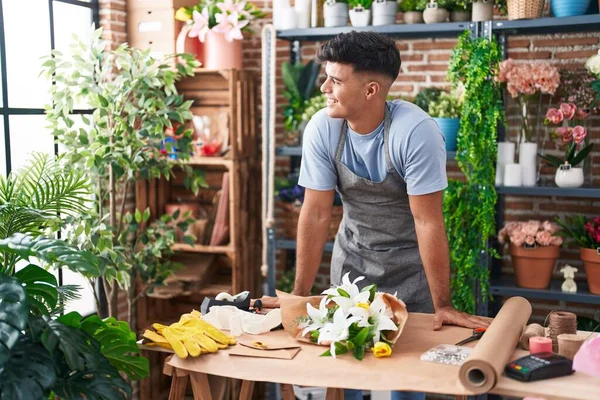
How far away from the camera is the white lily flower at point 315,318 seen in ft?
7.43

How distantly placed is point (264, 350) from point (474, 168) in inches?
75.1

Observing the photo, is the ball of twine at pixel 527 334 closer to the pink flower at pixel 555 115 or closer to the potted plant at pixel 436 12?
the pink flower at pixel 555 115

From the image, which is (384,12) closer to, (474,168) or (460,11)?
(460,11)

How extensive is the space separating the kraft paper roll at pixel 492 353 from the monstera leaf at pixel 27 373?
113 cm

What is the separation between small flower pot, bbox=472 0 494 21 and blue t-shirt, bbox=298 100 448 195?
1.19m

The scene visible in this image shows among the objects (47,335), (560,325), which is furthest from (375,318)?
(47,335)

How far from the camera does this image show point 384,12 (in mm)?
4023

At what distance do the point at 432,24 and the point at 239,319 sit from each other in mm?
2145

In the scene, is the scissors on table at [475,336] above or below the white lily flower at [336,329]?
below

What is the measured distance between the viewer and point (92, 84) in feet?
12.1

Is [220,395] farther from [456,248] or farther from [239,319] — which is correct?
[456,248]

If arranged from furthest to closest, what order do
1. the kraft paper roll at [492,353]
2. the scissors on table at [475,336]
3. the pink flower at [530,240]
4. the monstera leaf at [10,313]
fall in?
the pink flower at [530,240]
the scissors on table at [475,336]
the monstera leaf at [10,313]
the kraft paper roll at [492,353]

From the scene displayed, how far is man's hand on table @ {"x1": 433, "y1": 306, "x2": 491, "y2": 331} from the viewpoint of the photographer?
2.41 meters

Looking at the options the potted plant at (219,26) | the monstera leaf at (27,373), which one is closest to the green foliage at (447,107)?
the potted plant at (219,26)
